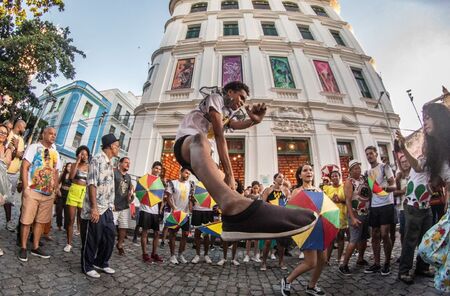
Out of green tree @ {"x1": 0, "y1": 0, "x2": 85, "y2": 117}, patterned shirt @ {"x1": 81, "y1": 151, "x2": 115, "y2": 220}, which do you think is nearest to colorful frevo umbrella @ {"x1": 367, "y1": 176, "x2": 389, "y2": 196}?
patterned shirt @ {"x1": 81, "y1": 151, "x2": 115, "y2": 220}

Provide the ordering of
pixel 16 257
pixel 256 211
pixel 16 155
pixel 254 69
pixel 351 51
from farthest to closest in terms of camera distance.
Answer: pixel 351 51, pixel 254 69, pixel 16 155, pixel 16 257, pixel 256 211

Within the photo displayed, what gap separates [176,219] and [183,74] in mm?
12366

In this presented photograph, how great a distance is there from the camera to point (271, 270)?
16.4ft

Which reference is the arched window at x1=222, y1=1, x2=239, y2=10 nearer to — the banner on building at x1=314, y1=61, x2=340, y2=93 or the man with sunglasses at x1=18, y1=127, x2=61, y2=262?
the banner on building at x1=314, y1=61, x2=340, y2=93

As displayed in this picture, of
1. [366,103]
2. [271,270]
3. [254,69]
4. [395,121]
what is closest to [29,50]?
[254,69]

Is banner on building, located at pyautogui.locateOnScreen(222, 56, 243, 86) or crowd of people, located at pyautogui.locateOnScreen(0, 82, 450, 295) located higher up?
Result: banner on building, located at pyautogui.locateOnScreen(222, 56, 243, 86)

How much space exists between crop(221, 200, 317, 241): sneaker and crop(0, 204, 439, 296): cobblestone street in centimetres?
234

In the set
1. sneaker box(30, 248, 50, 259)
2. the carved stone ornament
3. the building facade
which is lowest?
sneaker box(30, 248, 50, 259)

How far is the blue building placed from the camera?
80.2 feet

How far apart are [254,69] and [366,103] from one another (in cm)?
778

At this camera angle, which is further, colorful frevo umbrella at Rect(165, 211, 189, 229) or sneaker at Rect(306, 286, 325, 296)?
colorful frevo umbrella at Rect(165, 211, 189, 229)

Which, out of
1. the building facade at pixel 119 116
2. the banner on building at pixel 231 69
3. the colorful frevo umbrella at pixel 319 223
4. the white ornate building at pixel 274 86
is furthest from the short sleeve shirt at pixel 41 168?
the building facade at pixel 119 116

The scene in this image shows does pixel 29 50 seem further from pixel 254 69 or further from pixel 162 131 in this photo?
pixel 254 69

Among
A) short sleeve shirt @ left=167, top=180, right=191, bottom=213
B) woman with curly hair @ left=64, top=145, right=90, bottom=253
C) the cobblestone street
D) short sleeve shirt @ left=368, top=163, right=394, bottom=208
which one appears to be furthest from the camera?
short sleeve shirt @ left=167, top=180, right=191, bottom=213
